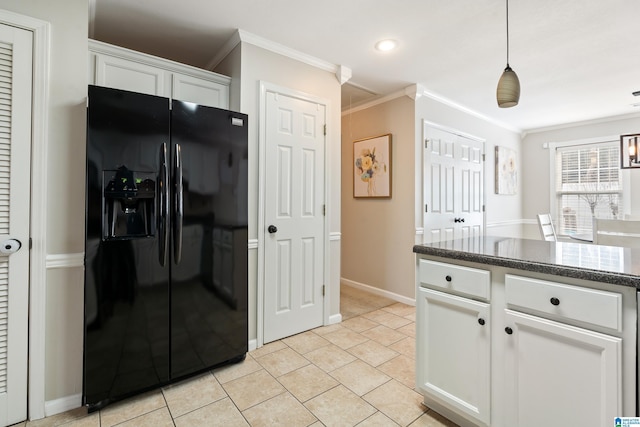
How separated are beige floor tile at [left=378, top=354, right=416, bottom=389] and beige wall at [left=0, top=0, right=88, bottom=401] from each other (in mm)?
1902

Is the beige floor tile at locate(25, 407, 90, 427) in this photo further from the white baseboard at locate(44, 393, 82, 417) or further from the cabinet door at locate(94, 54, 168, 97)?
the cabinet door at locate(94, 54, 168, 97)

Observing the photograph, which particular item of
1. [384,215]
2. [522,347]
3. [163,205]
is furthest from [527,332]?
[384,215]

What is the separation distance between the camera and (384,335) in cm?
273

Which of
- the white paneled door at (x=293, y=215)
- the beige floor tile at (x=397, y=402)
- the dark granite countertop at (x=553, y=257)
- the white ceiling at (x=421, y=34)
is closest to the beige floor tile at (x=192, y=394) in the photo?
the white paneled door at (x=293, y=215)

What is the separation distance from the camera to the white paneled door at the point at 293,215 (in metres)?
2.56

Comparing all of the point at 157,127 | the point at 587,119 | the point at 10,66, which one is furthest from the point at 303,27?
the point at 587,119

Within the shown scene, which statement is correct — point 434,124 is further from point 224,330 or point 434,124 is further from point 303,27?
point 224,330

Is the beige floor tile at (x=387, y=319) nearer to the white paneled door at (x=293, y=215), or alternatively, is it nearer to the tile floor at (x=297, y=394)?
the tile floor at (x=297, y=394)

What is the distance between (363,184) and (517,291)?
2.89m

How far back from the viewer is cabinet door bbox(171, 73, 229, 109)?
7.84ft

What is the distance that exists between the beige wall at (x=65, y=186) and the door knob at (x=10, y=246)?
0.12 metres

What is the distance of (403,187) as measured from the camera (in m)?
3.61

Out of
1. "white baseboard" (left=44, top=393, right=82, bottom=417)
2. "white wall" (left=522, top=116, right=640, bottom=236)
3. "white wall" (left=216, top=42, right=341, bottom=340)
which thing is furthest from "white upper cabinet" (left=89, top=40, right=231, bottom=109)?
"white wall" (left=522, top=116, right=640, bottom=236)

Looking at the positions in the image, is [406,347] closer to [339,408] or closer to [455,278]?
[339,408]
